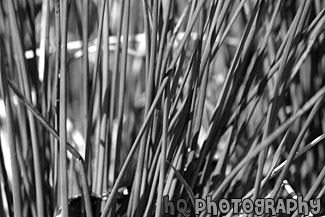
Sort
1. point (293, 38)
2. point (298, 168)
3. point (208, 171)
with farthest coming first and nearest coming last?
point (298, 168), point (208, 171), point (293, 38)

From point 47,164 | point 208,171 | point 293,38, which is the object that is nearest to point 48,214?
point 47,164

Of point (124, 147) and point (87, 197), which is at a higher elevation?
point (87, 197)

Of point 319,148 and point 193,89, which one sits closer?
point 193,89

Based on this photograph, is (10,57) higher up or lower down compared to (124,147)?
higher up

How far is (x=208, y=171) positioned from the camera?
1.72 feet

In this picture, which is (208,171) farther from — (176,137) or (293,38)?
(293,38)

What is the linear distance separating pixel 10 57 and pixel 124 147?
0.34 meters

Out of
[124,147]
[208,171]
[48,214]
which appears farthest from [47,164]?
[124,147]

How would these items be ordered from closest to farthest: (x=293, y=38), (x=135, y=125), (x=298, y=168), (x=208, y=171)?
(x=293, y=38)
(x=208, y=171)
(x=298, y=168)
(x=135, y=125)

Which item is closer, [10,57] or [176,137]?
[176,137]

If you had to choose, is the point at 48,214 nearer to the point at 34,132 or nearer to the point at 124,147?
the point at 34,132

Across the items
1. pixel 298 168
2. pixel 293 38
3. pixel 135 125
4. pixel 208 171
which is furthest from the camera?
pixel 135 125

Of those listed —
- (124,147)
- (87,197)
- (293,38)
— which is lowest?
(124,147)

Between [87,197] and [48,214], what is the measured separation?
0.50ft
